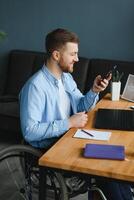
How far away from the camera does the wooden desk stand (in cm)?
131

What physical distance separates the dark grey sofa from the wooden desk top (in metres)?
1.57

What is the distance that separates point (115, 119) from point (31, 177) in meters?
0.58

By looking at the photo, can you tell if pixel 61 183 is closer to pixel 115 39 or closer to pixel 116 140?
pixel 116 140

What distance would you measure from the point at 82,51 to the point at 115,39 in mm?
385

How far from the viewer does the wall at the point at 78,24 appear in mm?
3428

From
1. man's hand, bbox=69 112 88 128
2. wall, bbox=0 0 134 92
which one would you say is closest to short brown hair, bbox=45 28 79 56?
man's hand, bbox=69 112 88 128

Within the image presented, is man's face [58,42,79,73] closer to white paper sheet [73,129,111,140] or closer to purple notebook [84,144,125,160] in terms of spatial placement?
white paper sheet [73,129,111,140]

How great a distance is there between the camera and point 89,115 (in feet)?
6.59

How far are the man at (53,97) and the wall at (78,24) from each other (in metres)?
1.47

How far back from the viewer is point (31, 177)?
1.92 meters

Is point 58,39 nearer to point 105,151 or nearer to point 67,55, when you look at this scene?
point 67,55

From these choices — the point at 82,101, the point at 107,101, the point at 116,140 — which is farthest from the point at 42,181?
the point at 107,101

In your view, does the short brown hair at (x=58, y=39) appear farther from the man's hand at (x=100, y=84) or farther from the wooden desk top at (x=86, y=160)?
the wooden desk top at (x=86, y=160)

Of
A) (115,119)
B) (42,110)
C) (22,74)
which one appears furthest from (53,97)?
(22,74)
